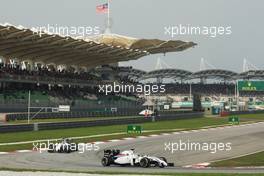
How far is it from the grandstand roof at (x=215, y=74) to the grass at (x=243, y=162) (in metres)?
122

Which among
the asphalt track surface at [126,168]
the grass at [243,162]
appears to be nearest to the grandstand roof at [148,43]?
the asphalt track surface at [126,168]

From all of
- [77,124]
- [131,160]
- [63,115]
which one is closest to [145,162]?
[131,160]

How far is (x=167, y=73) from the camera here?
477 feet

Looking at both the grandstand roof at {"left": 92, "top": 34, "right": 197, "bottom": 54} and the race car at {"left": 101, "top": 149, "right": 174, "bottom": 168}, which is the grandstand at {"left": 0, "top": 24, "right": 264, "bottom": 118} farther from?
the race car at {"left": 101, "top": 149, "right": 174, "bottom": 168}

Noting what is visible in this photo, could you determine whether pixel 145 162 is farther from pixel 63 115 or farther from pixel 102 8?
pixel 102 8

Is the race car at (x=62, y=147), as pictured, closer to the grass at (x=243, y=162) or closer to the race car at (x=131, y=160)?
the race car at (x=131, y=160)

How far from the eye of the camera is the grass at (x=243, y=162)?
70.1 ft

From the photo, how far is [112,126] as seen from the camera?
164ft

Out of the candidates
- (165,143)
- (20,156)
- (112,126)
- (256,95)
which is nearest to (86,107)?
(112,126)

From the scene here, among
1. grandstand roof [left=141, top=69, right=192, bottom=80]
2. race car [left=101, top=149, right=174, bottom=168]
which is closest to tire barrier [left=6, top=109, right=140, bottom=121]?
race car [left=101, top=149, right=174, bottom=168]

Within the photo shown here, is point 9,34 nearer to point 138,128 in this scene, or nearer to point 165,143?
point 138,128

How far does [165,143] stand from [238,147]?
456cm

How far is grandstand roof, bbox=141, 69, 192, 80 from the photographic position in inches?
5650

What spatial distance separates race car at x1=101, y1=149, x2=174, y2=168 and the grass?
92.4 inches
